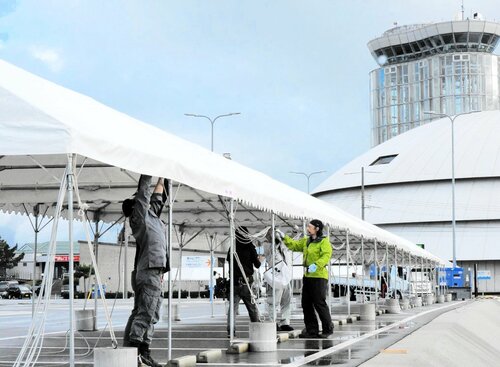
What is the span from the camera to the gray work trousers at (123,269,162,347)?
1124 cm

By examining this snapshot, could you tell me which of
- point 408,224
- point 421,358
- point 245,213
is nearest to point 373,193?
point 408,224

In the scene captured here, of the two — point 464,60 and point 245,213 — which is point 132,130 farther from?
point 464,60

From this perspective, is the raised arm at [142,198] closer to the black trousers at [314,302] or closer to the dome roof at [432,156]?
the black trousers at [314,302]

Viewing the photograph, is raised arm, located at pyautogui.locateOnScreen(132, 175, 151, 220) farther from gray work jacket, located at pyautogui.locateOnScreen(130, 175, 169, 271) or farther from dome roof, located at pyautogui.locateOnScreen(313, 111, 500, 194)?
dome roof, located at pyautogui.locateOnScreen(313, 111, 500, 194)

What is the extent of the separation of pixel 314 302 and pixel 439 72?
173660 millimetres

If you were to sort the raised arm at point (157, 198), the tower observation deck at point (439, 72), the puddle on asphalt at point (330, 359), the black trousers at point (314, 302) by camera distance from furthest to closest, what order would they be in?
the tower observation deck at point (439, 72) → the black trousers at point (314, 302) → the puddle on asphalt at point (330, 359) → the raised arm at point (157, 198)

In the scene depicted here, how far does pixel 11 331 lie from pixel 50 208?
4.13m

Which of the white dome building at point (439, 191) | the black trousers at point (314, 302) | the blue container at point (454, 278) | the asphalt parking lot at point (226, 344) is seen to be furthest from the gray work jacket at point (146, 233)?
the white dome building at point (439, 191)

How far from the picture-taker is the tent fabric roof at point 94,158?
921 centimetres

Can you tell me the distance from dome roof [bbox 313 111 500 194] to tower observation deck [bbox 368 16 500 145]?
70.0 metres

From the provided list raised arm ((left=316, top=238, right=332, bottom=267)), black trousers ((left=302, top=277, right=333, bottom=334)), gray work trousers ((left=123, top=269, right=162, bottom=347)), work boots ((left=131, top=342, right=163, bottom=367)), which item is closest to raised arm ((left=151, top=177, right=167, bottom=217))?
gray work trousers ((left=123, top=269, right=162, bottom=347))

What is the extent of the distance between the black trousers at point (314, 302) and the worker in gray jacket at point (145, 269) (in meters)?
6.91

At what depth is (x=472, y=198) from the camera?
93438mm

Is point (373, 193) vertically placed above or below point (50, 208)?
above
